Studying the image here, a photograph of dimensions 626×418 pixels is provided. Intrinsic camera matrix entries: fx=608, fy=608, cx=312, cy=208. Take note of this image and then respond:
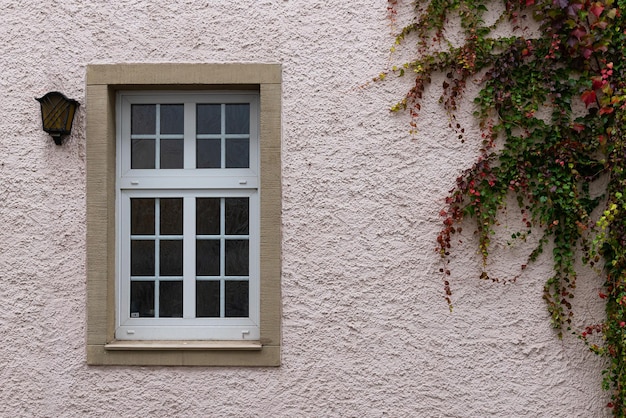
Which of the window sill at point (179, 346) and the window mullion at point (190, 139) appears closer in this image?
the window sill at point (179, 346)

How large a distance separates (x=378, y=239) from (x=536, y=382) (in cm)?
142

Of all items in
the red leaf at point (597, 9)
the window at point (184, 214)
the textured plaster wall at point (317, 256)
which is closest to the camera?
the red leaf at point (597, 9)

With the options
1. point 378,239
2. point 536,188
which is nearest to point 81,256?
point 378,239

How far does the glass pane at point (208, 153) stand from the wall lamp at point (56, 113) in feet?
2.88

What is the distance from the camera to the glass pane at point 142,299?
14.2 ft

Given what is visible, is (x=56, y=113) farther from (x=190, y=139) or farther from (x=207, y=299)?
(x=207, y=299)

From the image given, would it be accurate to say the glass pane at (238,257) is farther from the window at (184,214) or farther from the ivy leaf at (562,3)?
the ivy leaf at (562,3)

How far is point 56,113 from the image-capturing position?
411 centimetres

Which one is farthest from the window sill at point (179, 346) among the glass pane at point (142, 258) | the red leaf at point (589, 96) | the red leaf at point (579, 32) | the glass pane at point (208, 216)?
the red leaf at point (579, 32)

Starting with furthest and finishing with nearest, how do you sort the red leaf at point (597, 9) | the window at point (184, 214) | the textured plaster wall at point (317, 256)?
the window at point (184, 214)
the textured plaster wall at point (317, 256)
the red leaf at point (597, 9)

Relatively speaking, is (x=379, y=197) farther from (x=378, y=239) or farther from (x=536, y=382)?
(x=536, y=382)

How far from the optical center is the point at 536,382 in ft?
13.3

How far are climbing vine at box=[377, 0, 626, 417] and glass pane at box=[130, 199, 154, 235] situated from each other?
1.87 m

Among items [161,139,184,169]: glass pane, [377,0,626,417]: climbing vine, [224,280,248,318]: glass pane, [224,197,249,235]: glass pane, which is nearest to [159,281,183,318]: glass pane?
[224,280,248,318]: glass pane
